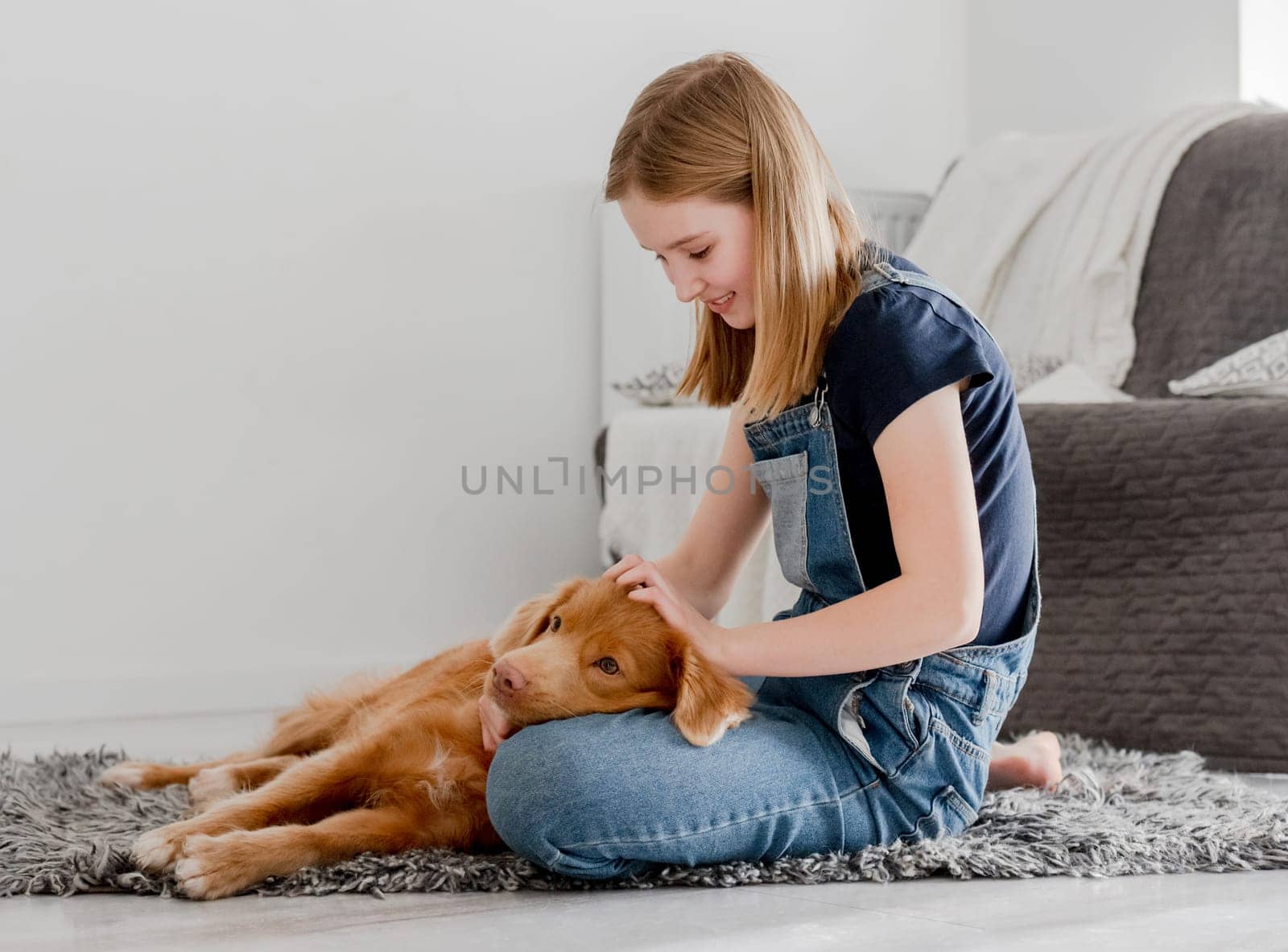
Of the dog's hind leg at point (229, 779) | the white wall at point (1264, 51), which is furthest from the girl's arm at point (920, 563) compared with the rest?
the white wall at point (1264, 51)

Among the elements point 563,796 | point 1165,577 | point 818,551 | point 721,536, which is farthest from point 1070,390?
point 563,796

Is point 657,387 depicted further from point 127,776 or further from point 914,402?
point 914,402

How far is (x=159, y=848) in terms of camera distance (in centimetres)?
138

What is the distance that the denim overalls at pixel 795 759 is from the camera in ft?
4.36

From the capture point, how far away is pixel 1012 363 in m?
2.79

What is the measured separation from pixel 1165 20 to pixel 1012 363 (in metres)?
1.24

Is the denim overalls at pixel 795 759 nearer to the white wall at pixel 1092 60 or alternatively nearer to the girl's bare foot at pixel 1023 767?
the girl's bare foot at pixel 1023 767

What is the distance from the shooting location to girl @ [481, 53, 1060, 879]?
1334 mm

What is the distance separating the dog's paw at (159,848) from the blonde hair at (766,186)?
0.75 m

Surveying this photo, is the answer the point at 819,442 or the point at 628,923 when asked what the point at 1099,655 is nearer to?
the point at 819,442

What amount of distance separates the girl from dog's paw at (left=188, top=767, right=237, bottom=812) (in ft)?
1.43

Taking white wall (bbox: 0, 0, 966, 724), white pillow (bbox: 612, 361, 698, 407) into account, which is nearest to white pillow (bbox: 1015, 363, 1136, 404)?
white pillow (bbox: 612, 361, 698, 407)

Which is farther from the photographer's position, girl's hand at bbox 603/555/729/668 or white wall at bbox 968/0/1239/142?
white wall at bbox 968/0/1239/142

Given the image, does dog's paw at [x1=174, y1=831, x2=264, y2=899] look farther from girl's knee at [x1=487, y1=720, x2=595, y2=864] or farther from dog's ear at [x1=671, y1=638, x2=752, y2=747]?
dog's ear at [x1=671, y1=638, x2=752, y2=747]
